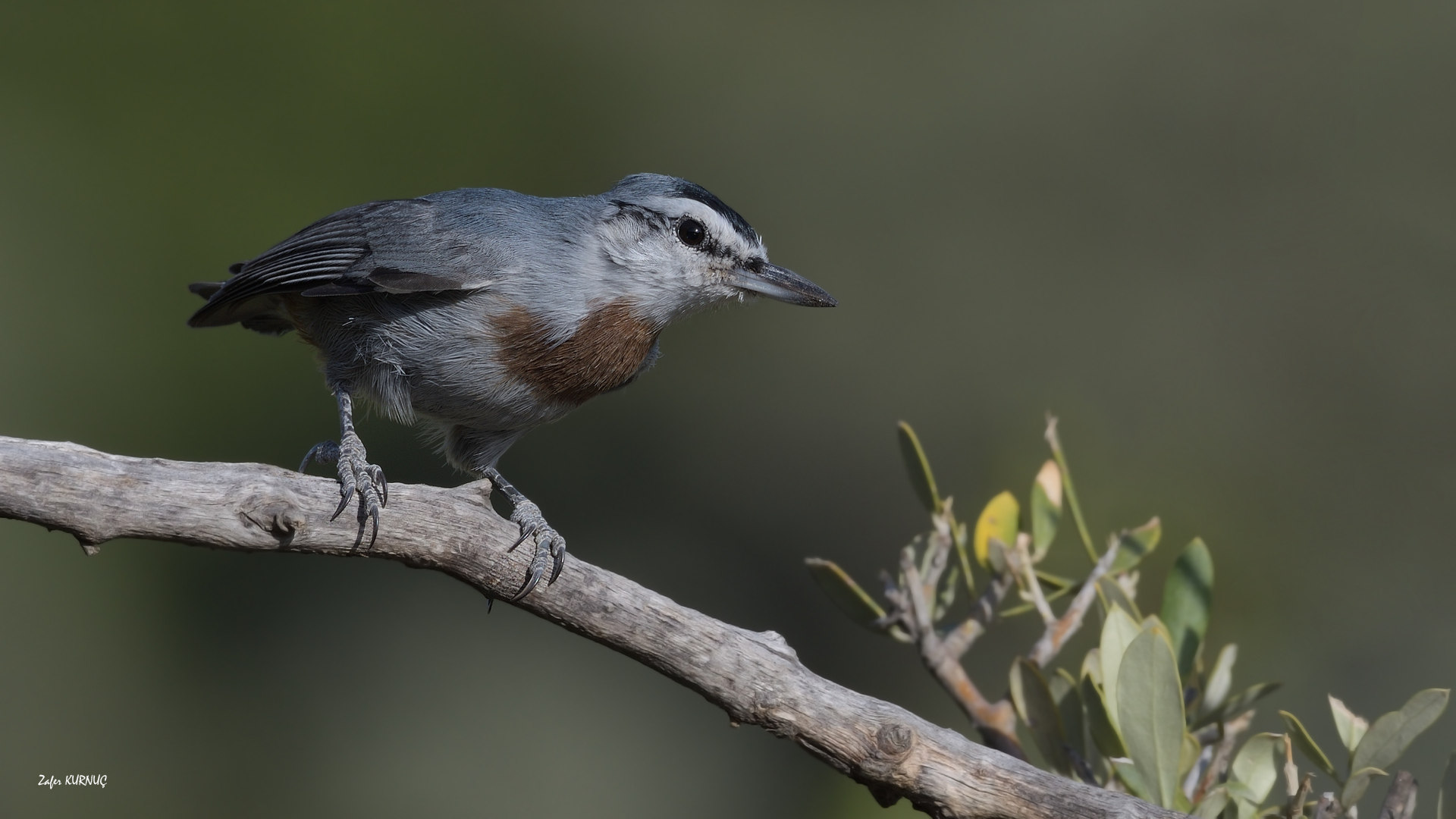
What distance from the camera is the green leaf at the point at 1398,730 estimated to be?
1.50 meters

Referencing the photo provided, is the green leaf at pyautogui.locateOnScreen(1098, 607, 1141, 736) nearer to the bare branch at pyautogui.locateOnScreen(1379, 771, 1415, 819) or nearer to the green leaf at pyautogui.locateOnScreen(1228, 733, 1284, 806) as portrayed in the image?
the green leaf at pyautogui.locateOnScreen(1228, 733, 1284, 806)

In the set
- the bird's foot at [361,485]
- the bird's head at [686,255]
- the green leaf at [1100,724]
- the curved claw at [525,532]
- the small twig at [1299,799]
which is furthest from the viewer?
the bird's head at [686,255]

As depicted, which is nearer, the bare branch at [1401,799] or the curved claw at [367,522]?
the bare branch at [1401,799]

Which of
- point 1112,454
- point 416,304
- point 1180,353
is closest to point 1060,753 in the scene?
point 416,304

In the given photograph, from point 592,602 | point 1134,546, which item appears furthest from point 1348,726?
point 592,602

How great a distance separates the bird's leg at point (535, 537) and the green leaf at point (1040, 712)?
2.81ft

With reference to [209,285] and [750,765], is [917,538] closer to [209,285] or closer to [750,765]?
[209,285]

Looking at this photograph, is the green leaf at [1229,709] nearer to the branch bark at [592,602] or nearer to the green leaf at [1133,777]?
the green leaf at [1133,777]

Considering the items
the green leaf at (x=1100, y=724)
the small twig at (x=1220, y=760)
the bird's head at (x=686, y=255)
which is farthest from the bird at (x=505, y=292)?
the small twig at (x=1220, y=760)

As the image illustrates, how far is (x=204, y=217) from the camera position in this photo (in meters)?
4.20

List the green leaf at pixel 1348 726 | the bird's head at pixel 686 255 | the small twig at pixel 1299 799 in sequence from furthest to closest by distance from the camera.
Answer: the bird's head at pixel 686 255
the green leaf at pixel 1348 726
the small twig at pixel 1299 799

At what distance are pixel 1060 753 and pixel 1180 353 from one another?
3.04 metres

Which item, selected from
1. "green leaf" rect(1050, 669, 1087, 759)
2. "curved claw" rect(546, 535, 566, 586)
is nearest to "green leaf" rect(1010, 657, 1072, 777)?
"green leaf" rect(1050, 669, 1087, 759)

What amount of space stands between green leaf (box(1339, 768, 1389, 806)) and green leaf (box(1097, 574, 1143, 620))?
1.48ft
